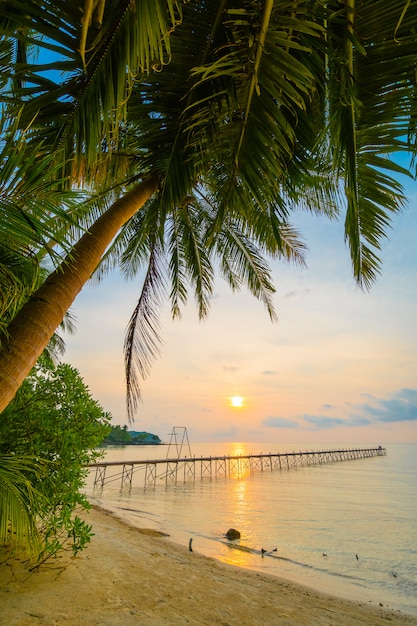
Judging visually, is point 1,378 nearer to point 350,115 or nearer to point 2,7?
point 2,7

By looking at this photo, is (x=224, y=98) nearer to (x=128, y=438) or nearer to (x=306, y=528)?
(x=306, y=528)

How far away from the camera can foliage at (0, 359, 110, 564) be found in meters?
4.51

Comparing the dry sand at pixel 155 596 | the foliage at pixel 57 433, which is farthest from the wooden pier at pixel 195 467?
the foliage at pixel 57 433

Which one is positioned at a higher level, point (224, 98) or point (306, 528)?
point (224, 98)

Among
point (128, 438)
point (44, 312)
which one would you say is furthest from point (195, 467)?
point (44, 312)

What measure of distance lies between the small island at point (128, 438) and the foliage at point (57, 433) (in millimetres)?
83462

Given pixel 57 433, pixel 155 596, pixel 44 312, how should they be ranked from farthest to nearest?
1. pixel 155 596
2. pixel 57 433
3. pixel 44 312

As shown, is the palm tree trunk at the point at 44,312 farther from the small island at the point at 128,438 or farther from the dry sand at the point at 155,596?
the small island at the point at 128,438

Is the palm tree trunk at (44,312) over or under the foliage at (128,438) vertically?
under

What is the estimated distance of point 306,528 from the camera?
16.8 m

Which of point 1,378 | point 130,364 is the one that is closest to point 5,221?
point 1,378

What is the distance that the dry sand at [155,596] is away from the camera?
413 cm

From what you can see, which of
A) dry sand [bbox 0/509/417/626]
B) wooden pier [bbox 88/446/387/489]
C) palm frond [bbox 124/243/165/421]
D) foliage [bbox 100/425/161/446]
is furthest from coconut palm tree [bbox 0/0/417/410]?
foliage [bbox 100/425/161/446]

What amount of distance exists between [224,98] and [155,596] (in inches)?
250
